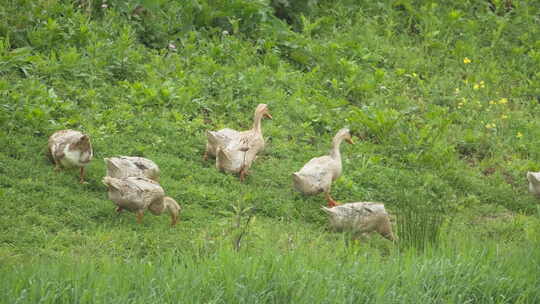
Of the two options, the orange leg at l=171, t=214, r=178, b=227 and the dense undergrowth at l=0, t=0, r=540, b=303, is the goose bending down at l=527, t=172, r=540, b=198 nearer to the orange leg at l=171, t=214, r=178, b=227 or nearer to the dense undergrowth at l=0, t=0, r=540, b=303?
the dense undergrowth at l=0, t=0, r=540, b=303

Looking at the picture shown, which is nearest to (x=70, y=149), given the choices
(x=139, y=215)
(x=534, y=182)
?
(x=139, y=215)

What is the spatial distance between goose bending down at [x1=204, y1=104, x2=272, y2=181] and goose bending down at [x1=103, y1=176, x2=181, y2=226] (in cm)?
137

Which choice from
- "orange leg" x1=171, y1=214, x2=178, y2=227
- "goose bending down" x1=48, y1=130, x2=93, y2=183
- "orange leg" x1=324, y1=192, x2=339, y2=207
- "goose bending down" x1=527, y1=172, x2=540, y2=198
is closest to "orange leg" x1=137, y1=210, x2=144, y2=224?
"orange leg" x1=171, y1=214, x2=178, y2=227

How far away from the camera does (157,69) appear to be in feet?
35.3

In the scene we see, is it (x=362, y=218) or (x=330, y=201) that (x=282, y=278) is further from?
(x=330, y=201)

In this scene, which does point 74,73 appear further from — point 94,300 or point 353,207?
point 94,300

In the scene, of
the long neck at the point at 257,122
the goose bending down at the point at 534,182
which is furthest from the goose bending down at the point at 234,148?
the goose bending down at the point at 534,182

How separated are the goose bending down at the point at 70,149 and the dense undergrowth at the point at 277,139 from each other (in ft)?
0.58

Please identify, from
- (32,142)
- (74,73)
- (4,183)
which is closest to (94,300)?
(4,183)

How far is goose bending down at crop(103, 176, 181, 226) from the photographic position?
7.22m

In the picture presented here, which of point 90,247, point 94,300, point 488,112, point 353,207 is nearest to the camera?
point 94,300

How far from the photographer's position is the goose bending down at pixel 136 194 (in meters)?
7.22

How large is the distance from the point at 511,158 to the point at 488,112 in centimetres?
120

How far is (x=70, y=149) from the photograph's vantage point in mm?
7867
